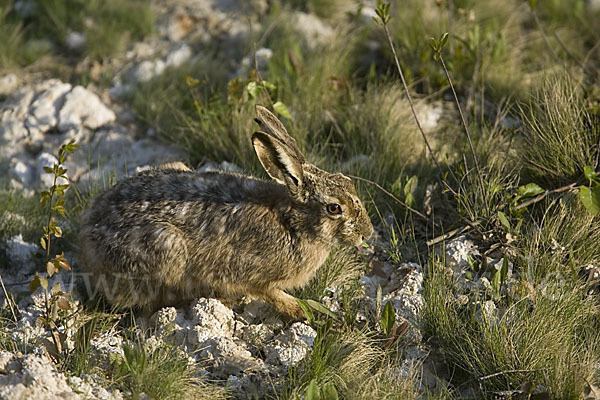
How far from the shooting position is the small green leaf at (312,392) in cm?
395

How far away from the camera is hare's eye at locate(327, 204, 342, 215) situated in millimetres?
4602

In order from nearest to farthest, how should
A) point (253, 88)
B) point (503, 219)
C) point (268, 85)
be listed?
point (503, 219)
point (253, 88)
point (268, 85)

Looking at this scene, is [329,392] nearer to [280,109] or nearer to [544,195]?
[544,195]

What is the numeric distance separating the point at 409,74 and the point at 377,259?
228cm

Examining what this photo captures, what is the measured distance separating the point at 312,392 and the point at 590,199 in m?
2.44

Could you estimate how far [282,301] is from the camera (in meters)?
4.82

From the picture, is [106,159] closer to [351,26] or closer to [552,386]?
[351,26]

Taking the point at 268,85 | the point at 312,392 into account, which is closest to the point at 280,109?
the point at 268,85

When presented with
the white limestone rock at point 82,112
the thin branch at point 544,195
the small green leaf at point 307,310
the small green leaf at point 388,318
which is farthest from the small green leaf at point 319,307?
the white limestone rock at point 82,112

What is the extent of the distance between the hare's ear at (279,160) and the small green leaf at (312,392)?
129 cm

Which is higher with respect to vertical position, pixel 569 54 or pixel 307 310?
pixel 569 54

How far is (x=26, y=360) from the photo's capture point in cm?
396

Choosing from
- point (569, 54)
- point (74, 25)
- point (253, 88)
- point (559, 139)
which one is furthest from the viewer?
point (74, 25)

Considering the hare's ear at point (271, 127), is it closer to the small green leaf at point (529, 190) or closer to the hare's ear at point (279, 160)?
the hare's ear at point (279, 160)
